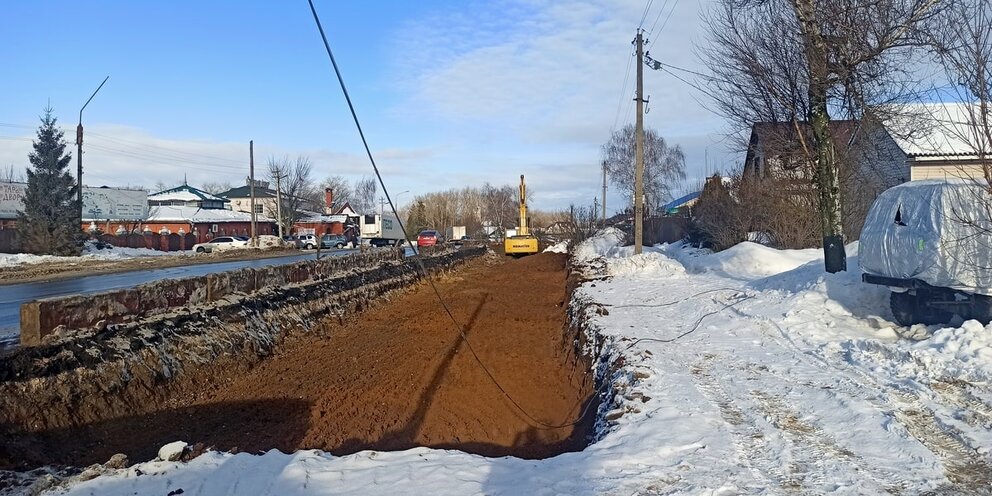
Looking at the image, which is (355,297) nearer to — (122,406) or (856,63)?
(122,406)

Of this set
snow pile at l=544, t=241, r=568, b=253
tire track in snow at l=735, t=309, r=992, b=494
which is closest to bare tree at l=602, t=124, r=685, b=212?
snow pile at l=544, t=241, r=568, b=253

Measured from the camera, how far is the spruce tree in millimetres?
39031

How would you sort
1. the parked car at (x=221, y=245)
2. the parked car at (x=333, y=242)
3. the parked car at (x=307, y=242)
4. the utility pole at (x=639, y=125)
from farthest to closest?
the parked car at (x=333, y=242) < the parked car at (x=307, y=242) < the parked car at (x=221, y=245) < the utility pole at (x=639, y=125)

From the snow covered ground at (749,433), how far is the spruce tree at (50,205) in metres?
37.8

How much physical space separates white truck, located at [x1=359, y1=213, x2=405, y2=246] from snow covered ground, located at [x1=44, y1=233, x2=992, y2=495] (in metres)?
52.2

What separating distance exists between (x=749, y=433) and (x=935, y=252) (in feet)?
18.6

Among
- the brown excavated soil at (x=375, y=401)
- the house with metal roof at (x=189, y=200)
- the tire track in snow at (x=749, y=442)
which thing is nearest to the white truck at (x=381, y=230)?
the house with metal roof at (x=189, y=200)

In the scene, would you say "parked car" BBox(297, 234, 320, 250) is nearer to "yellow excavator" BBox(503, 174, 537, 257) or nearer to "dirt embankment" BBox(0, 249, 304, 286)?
"dirt embankment" BBox(0, 249, 304, 286)

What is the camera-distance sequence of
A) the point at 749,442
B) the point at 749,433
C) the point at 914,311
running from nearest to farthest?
1. the point at 749,442
2. the point at 749,433
3. the point at 914,311

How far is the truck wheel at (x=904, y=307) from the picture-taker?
10578 mm

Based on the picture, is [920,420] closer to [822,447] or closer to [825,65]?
[822,447]

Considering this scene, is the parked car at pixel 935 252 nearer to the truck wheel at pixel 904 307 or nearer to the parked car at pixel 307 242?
the truck wheel at pixel 904 307

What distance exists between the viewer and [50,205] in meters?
40.2

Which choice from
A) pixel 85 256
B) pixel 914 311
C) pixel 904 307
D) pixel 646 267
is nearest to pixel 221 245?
pixel 85 256
